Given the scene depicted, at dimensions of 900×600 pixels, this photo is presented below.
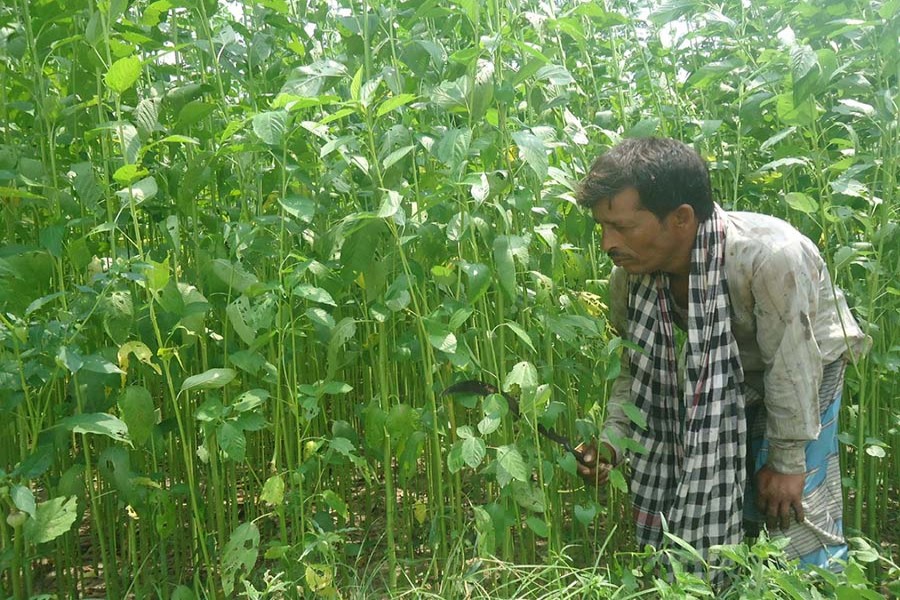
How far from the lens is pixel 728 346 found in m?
2.30

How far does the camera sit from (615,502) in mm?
3000

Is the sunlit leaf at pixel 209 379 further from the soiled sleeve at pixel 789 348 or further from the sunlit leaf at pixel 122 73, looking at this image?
the soiled sleeve at pixel 789 348

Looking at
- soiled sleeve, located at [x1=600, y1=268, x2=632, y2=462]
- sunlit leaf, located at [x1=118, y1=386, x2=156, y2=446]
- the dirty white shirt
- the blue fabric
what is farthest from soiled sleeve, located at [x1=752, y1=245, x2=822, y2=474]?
sunlit leaf, located at [x1=118, y1=386, x2=156, y2=446]

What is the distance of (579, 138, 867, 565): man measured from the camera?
87.5 inches

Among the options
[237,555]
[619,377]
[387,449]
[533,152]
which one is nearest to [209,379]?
[237,555]

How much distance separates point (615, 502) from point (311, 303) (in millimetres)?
1183

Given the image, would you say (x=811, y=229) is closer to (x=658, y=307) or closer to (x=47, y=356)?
(x=658, y=307)

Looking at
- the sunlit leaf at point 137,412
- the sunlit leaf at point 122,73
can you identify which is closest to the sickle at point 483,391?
the sunlit leaf at point 137,412

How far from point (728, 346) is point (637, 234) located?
34 cm

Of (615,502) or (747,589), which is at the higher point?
(747,589)

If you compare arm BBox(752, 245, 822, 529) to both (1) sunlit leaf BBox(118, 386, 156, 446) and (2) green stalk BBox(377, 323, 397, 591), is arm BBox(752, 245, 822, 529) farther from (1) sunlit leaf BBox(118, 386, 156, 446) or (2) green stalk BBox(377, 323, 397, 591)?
(1) sunlit leaf BBox(118, 386, 156, 446)

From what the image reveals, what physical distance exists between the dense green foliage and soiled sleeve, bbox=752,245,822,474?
226mm

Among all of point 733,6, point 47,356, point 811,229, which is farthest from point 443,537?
point 733,6

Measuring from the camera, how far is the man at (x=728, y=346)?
2223 mm
